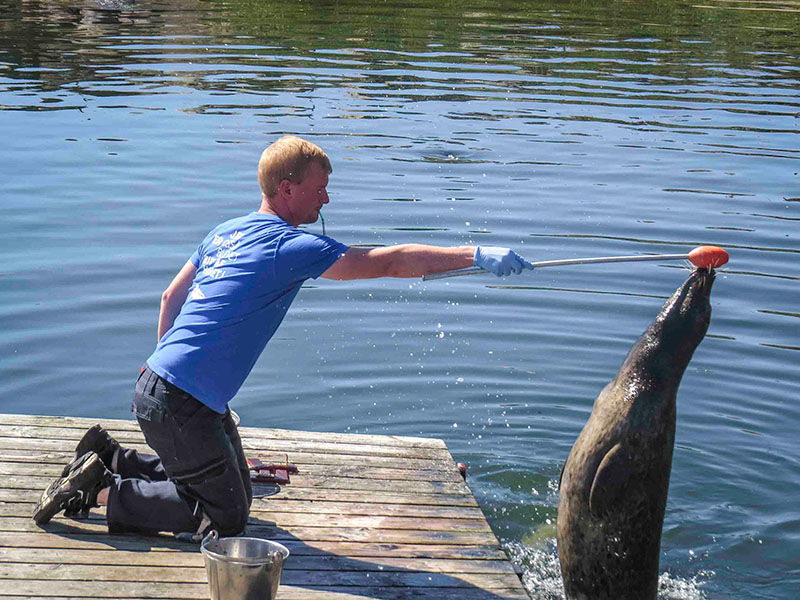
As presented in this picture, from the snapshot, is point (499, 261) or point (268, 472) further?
point (268, 472)

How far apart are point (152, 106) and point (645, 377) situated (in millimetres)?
15971

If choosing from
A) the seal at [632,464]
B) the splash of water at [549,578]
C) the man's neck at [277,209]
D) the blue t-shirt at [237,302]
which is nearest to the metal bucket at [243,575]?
the blue t-shirt at [237,302]

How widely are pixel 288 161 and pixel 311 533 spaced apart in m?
1.94

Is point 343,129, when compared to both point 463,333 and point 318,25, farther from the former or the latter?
point 318,25

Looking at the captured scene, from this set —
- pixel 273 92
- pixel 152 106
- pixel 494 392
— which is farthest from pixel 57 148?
pixel 494 392

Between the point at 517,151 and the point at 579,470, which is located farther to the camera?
the point at 517,151

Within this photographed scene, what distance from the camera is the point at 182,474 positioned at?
5.48 meters

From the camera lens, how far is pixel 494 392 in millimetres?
9547

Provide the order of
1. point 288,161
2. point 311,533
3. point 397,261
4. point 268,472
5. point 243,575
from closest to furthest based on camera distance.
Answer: point 243,575
point 397,261
point 288,161
point 311,533
point 268,472

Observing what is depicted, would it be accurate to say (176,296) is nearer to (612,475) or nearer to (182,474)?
(182,474)

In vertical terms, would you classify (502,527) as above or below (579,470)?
below

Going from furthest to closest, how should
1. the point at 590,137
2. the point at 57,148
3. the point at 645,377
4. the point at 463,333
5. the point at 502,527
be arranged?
1. the point at 590,137
2. the point at 57,148
3. the point at 463,333
4. the point at 502,527
5. the point at 645,377

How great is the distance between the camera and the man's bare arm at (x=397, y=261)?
522 cm

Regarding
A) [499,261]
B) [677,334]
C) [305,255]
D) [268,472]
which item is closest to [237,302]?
[305,255]
